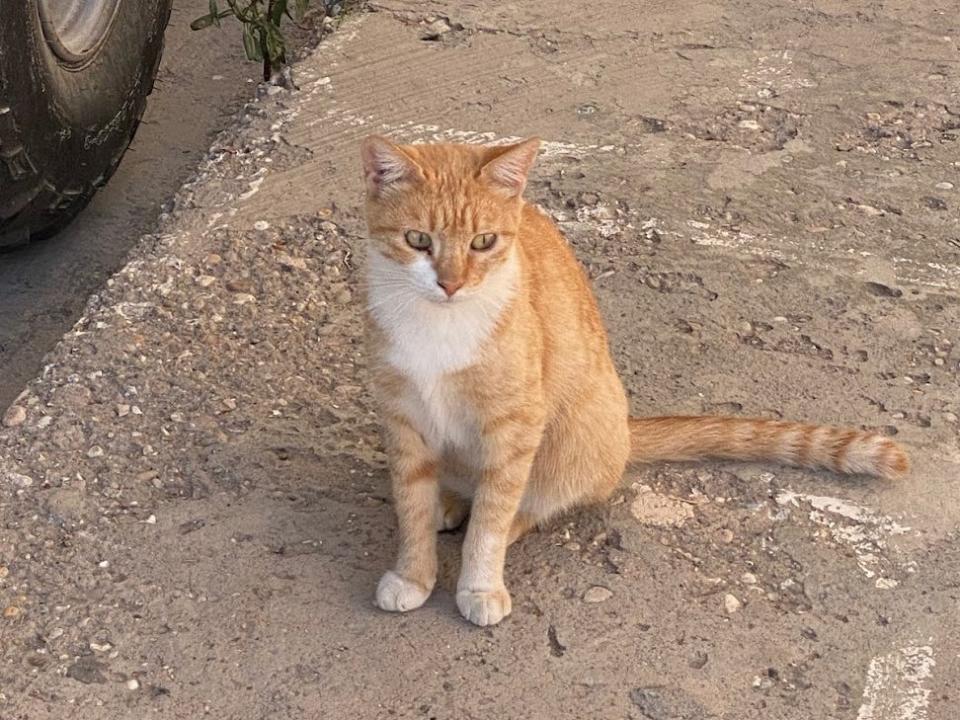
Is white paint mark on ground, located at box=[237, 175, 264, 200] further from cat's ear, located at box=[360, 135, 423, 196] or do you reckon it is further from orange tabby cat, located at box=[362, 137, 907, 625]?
cat's ear, located at box=[360, 135, 423, 196]

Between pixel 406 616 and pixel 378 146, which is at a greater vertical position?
pixel 378 146

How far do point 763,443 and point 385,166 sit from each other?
1256 mm

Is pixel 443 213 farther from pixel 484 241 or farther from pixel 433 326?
pixel 433 326

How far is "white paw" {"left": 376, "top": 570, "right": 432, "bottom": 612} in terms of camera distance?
118 inches

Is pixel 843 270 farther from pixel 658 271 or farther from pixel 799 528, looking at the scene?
pixel 799 528

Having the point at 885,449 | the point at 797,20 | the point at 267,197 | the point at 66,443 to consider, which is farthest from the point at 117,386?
the point at 797,20

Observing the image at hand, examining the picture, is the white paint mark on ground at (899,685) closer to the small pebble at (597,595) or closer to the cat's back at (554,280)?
the small pebble at (597,595)

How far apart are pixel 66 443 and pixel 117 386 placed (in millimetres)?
264

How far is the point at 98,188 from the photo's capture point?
15.1 ft

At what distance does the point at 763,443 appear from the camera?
11.2ft

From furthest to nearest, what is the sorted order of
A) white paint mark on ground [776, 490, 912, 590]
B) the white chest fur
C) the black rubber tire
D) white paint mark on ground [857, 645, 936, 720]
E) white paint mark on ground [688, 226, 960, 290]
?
white paint mark on ground [688, 226, 960, 290] < the black rubber tire < white paint mark on ground [776, 490, 912, 590] < the white chest fur < white paint mark on ground [857, 645, 936, 720]

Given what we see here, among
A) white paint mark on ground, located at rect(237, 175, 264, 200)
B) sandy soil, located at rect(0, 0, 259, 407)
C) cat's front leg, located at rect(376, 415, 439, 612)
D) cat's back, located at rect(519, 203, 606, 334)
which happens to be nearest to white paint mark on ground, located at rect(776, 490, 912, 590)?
cat's back, located at rect(519, 203, 606, 334)

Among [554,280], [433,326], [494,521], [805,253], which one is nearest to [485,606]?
[494,521]

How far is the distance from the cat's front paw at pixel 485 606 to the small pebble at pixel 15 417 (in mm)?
1332
